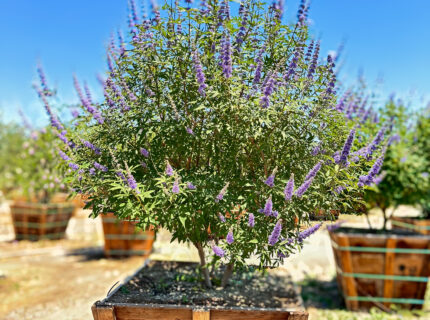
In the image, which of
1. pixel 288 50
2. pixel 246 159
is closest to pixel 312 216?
pixel 246 159

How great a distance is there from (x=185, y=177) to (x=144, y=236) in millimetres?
5390

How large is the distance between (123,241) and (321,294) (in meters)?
4.12

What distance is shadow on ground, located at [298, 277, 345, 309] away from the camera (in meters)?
5.61

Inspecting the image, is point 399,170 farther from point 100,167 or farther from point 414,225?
point 100,167

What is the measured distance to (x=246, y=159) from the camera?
9.65 feet

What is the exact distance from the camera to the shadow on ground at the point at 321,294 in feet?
18.4

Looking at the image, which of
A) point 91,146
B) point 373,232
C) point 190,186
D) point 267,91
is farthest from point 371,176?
point 373,232

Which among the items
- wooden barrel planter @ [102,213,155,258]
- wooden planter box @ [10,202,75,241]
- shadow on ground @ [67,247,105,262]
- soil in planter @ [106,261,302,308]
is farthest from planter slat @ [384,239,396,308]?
wooden planter box @ [10,202,75,241]

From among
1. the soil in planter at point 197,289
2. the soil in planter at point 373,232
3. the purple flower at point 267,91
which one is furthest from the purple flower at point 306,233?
the soil in planter at point 373,232

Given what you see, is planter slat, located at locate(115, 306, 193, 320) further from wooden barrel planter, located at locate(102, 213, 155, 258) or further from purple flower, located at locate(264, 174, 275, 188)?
wooden barrel planter, located at locate(102, 213, 155, 258)

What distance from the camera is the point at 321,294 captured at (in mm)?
6094

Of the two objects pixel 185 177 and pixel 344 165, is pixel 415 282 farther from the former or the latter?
pixel 185 177

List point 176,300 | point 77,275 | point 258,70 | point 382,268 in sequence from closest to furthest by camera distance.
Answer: point 258,70
point 176,300
point 382,268
point 77,275

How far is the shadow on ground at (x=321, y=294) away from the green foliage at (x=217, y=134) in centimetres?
341
